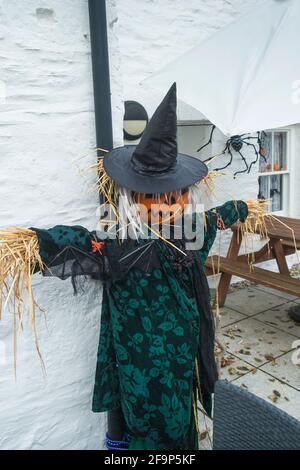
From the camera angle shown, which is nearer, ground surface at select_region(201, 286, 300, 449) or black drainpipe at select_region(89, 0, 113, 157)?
black drainpipe at select_region(89, 0, 113, 157)

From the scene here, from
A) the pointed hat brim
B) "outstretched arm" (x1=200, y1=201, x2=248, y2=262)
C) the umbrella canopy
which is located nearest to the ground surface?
"outstretched arm" (x1=200, y1=201, x2=248, y2=262)

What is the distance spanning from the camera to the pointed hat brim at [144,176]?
156cm

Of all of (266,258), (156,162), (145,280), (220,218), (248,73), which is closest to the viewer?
(156,162)

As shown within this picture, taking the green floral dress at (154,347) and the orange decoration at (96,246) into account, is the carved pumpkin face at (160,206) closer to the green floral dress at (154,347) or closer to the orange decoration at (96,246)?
the green floral dress at (154,347)

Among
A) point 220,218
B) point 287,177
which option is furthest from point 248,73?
point 287,177

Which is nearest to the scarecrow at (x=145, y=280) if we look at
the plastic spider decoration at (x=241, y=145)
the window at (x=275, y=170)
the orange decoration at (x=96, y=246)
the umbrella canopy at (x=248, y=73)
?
the orange decoration at (x=96, y=246)

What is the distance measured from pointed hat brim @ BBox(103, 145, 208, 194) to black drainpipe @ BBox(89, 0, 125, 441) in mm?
155

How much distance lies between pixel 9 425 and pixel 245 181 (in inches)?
149

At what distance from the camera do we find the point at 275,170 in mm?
5406

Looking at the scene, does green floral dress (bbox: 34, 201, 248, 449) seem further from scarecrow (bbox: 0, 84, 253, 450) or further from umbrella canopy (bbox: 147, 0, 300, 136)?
umbrella canopy (bbox: 147, 0, 300, 136)

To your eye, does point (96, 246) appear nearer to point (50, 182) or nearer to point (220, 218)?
point (50, 182)

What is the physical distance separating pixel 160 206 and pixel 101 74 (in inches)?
26.5

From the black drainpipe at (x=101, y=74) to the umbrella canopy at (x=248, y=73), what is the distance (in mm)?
1039

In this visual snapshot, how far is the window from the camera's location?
5.25 metres
